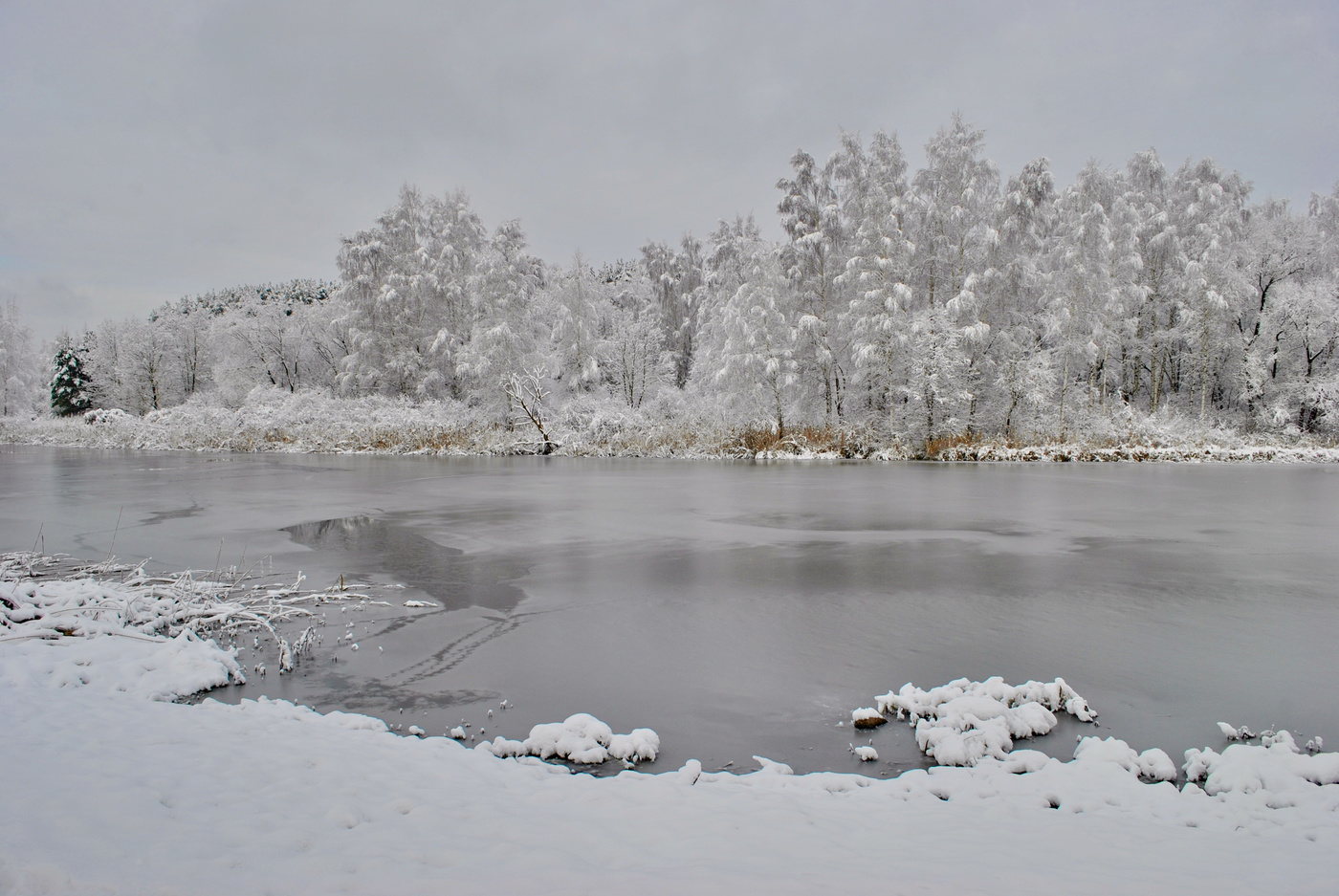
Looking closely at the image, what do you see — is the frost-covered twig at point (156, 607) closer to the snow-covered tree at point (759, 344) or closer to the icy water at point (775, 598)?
the icy water at point (775, 598)

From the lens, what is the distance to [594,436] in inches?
1421

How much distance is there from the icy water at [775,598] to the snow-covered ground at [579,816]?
1.62ft

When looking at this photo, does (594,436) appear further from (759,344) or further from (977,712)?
(977,712)

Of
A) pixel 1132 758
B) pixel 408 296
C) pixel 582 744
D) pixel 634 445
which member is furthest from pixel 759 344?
pixel 582 744

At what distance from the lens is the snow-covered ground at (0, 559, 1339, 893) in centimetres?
273

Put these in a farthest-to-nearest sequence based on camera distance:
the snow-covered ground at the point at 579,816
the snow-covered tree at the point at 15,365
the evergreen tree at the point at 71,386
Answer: the snow-covered tree at the point at 15,365 < the evergreen tree at the point at 71,386 < the snow-covered ground at the point at 579,816

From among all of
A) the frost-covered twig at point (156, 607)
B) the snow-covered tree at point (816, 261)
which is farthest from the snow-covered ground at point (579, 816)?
the snow-covered tree at point (816, 261)

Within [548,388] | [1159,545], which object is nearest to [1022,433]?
[1159,545]

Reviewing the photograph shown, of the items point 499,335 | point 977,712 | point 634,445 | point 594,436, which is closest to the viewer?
point 977,712

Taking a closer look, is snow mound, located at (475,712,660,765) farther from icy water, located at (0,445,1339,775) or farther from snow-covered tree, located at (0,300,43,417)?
snow-covered tree, located at (0,300,43,417)

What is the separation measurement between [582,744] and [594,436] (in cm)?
3202

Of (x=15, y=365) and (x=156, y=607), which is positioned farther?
(x=15, y=365)

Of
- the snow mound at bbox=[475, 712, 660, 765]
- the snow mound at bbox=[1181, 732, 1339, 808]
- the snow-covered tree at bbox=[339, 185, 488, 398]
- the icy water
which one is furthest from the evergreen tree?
the snow mound at bbox=[1181, 732, 1339, 808]

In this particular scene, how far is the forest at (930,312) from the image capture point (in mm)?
30828
